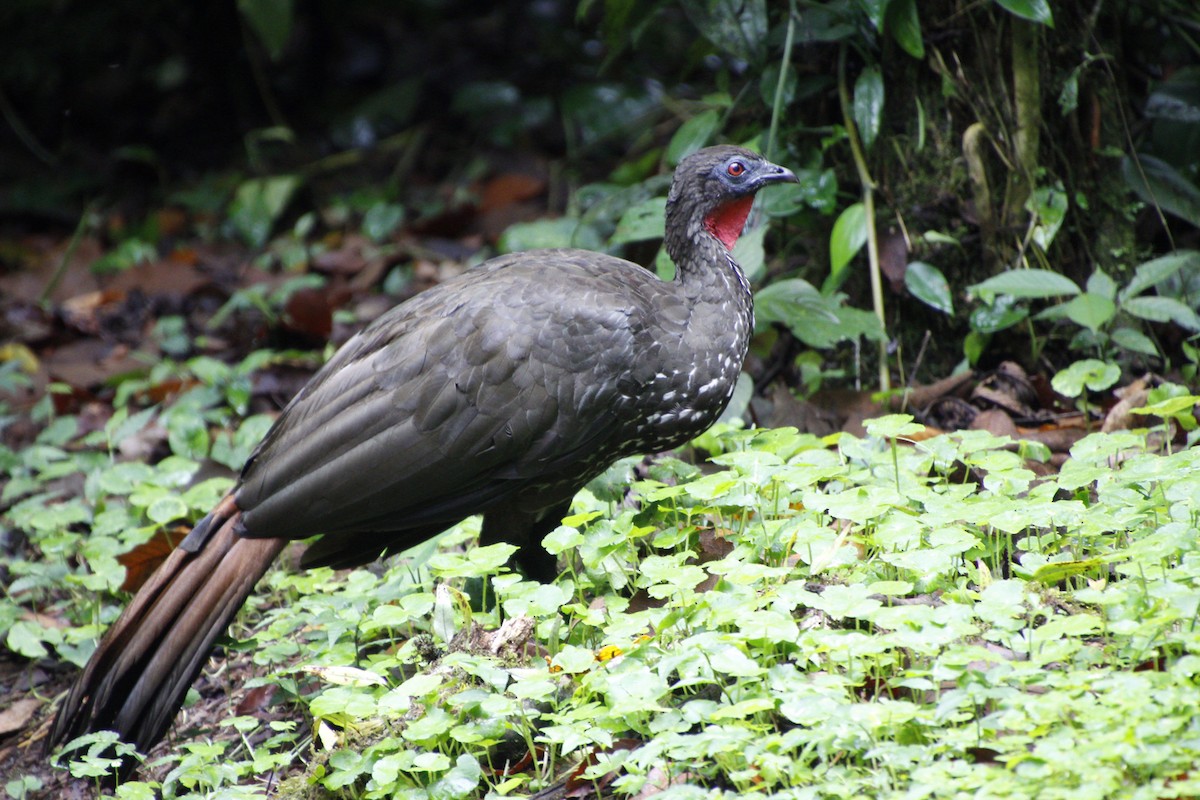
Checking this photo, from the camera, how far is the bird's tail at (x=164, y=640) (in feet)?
11.4

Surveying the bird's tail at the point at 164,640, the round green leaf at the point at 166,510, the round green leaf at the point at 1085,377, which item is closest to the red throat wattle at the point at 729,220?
the round green leaf at the point at 1085,377

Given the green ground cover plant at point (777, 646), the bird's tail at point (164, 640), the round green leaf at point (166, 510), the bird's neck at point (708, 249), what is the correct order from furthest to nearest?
1. the round green leaf at point (166, 510)
2. the bird's neck at point (708, 249)
3. the bird's tail at point (164, 640)
4. the green ground cover plant at point (777, 646)

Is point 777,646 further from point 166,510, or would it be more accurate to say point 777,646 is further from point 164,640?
point 166,510

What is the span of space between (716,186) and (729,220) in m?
0.14

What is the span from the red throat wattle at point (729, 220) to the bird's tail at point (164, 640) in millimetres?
1658

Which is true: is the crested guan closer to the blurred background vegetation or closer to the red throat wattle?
the red throat wattle

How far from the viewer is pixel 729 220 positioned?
3.98m

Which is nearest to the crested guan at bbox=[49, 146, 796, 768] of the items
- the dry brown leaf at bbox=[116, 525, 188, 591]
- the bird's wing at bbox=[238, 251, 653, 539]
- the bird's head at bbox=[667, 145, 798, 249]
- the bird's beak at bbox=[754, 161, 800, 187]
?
the bird's wing at bbox=[238, 251, 653, 539]

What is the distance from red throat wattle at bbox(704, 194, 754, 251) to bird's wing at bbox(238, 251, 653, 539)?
46 cm

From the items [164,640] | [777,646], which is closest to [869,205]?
[777,646]

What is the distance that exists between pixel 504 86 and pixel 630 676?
5869 millimetres

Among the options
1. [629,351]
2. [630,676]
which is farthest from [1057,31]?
[630,676]

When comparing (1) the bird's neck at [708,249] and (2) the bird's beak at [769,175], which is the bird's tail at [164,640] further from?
(2) the bird's beak at [769,175]

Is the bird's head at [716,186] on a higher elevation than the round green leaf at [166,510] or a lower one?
higher
